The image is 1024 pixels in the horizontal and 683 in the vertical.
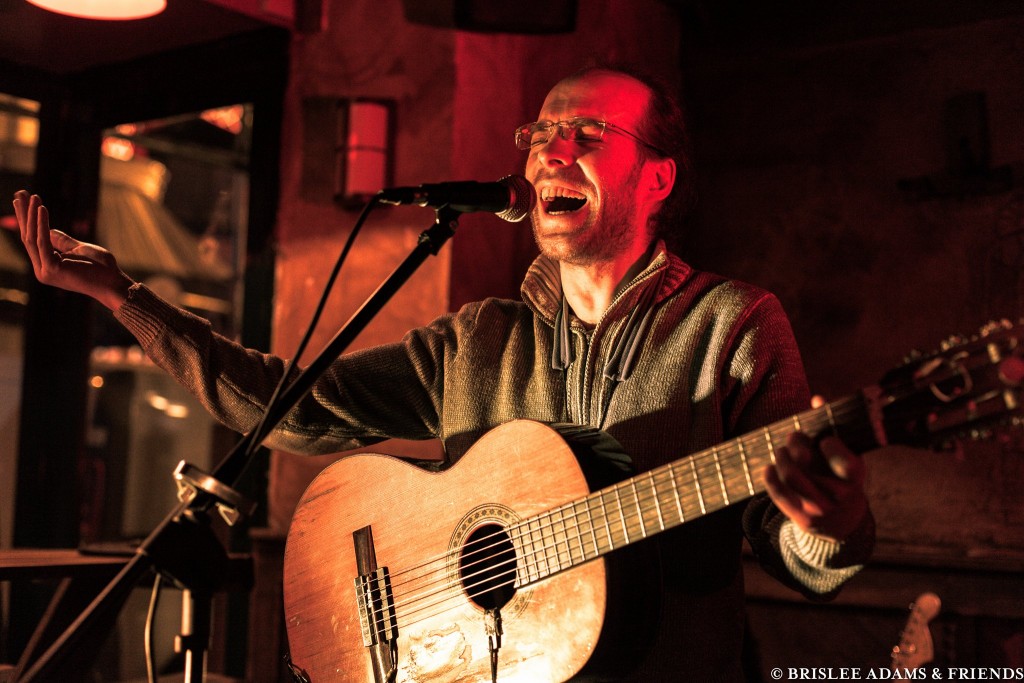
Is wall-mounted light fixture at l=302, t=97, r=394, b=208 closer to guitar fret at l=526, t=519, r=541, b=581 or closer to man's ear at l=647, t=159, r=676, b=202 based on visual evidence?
man's ear at l=647, t=159, r=676, b=202

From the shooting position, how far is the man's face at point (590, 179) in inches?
83.6

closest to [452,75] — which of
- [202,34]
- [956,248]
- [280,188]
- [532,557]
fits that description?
[280,188]

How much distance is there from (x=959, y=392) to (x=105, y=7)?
2904mm

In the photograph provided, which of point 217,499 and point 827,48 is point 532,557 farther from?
point 827,48

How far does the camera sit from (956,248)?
12.8ft

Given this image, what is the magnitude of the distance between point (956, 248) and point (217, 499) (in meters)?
3.40

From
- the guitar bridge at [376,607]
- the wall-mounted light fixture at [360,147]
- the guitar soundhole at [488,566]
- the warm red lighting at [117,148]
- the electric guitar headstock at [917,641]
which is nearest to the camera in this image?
the guitar soundhole at [488,566]

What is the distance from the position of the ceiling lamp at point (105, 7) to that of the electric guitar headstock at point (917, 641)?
305 centimetres

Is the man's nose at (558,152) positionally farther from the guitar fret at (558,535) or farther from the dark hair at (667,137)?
the guitar fret at (558,535)

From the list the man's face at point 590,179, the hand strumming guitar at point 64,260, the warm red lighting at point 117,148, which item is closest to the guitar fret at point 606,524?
the man's face at point 590,179

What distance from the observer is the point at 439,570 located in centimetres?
186

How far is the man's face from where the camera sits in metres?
2.12

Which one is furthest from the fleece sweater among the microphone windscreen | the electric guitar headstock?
the electric guitar headstock

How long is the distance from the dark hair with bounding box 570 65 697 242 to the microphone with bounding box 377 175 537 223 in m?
0.51
